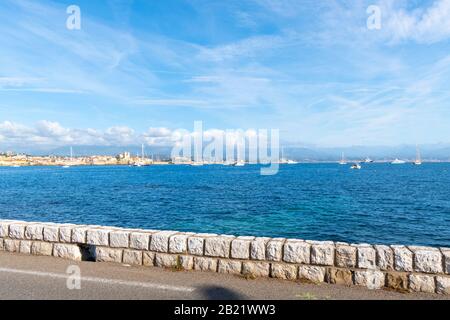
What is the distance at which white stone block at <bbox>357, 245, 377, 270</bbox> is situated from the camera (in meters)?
6.07

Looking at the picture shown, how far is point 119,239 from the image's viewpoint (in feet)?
24.5

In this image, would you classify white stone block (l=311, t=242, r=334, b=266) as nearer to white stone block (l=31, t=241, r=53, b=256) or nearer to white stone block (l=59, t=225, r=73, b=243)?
white stone block (l=59, t=225, r=73, b=243)

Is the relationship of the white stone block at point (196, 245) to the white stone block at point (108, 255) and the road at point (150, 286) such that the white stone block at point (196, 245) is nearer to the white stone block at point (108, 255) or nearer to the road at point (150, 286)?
the road at point (150, 286)

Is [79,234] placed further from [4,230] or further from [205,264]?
[205,264]

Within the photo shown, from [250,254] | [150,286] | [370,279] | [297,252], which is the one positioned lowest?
[150,286]

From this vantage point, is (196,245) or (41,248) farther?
(41,248)

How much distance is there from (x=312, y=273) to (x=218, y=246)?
179 cm

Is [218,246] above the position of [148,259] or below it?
above

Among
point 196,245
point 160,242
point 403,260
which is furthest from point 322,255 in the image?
point 160,242

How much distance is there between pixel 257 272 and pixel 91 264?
3499 millimetres

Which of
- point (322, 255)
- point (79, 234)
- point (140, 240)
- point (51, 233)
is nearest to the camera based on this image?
point (322, 255)

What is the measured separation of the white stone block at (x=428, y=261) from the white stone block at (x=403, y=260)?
8 centimetres
